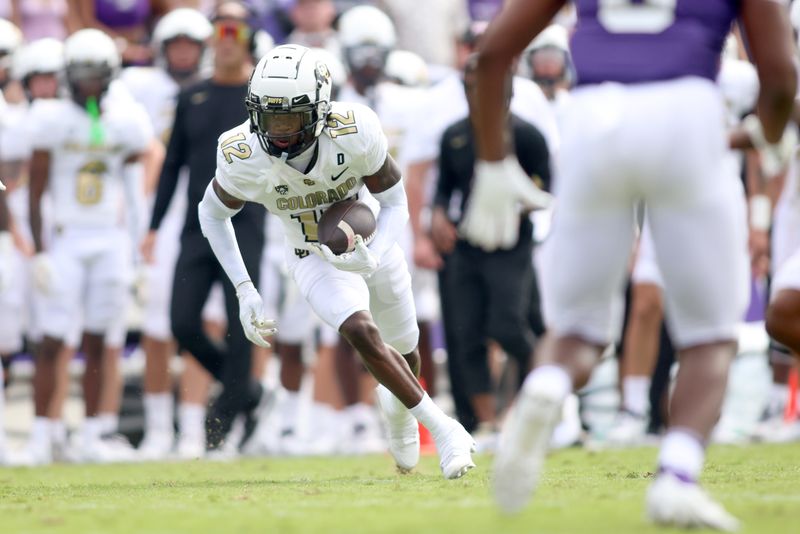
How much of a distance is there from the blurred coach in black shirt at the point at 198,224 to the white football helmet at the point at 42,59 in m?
1.20

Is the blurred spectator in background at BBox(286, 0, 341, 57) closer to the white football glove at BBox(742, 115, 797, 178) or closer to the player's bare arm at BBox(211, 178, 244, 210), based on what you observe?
the player's bare arm at BBox(211, 178, 244, 210)

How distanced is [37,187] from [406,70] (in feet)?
10.2

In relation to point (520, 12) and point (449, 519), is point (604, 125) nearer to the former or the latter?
point (520, 12)

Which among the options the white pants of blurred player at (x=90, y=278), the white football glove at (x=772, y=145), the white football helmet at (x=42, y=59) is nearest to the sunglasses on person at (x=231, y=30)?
the white football helmet at (x=42, y=59)

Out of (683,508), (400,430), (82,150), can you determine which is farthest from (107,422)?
(683,508)

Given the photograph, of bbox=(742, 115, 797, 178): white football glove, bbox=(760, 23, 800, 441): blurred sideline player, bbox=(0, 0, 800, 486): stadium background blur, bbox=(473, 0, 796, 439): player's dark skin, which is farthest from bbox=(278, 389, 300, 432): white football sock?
bbox=(473, 0, 796, 439): player's dark skin

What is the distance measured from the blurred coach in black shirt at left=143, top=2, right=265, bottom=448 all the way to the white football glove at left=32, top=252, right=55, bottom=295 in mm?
651

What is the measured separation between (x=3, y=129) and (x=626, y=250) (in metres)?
6.89

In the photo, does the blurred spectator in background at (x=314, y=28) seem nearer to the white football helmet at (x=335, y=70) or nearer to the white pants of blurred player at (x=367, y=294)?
the white football helmet at (x=335, y=70)

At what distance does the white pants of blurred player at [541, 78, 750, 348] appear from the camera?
475 cm

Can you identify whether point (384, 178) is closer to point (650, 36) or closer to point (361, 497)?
point (361, 497)

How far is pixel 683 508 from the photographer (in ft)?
15.1

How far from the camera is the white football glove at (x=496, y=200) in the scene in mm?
4691

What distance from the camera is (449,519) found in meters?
5.06
